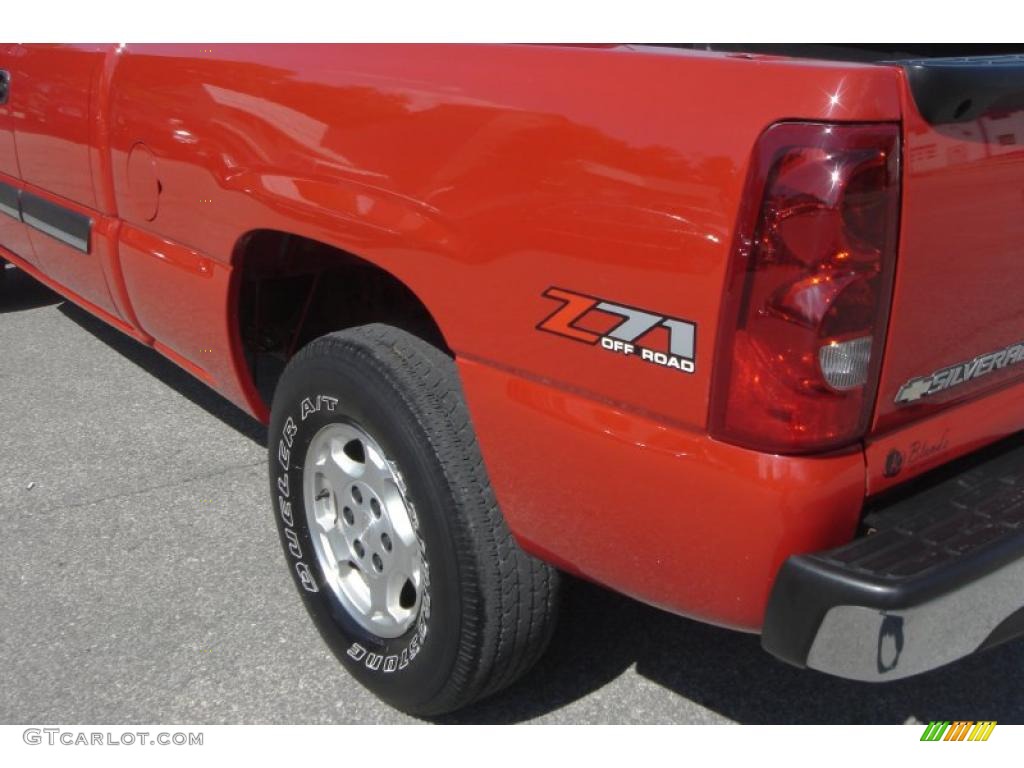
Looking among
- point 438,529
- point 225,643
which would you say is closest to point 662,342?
point 438,529

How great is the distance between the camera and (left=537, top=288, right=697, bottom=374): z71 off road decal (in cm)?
168

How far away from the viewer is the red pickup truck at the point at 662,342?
1.61m

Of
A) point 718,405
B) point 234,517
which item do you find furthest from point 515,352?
point 234,517

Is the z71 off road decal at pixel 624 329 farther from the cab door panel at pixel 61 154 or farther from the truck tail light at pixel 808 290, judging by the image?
the cab door panel at pixel 61 154

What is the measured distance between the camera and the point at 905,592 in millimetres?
1614

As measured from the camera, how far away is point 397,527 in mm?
2373

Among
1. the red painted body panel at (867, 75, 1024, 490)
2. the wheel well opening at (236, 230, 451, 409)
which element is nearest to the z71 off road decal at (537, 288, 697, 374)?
the red painted body panel at (867, 75, 1024, 490)

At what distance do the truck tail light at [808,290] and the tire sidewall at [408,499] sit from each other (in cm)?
71

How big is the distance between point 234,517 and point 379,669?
1.12 m

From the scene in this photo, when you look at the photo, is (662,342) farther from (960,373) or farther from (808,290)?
(960,373)

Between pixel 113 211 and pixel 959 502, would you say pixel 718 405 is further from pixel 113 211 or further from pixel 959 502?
pixel 113 211
